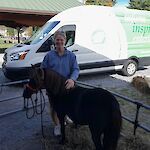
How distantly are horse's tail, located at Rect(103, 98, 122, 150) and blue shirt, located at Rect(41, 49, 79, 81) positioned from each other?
107 centimetres

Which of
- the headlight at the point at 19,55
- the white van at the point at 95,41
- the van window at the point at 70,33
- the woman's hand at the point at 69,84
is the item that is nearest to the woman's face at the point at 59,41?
the woman's hand at the point at 69,84

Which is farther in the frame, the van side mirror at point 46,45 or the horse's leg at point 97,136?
the van side mirror at point 46,45

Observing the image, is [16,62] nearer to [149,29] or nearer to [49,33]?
[49,33]

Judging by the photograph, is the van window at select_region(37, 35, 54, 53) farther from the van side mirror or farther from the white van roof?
the white van roof

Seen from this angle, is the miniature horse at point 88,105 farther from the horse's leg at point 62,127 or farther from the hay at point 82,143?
the hay at point 82,143

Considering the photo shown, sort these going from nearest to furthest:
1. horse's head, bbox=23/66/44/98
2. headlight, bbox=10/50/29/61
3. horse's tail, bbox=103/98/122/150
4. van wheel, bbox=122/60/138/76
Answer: horse's tail, bbox=103/98/122/150, horse's head, bbox=23/66/44/98, headlight, bbox=10/50/29/61, van wheel, bbox=122/60/138/76

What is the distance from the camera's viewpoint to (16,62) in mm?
9742

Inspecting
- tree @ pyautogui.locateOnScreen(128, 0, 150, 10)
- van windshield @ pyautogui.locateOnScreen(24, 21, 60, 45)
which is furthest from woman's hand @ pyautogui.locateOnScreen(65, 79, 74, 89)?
tree @ pyautogui.locateOnScreen(128, 0, 150, 10)

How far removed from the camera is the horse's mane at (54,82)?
4.43 m

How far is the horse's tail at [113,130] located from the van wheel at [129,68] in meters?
7.87

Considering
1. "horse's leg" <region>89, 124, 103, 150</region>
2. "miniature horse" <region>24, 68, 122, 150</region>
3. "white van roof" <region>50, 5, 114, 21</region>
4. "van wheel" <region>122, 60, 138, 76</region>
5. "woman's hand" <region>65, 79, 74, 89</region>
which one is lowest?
"van wheel" <region>122, 60, 138, 76</region>

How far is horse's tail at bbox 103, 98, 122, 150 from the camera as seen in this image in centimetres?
402

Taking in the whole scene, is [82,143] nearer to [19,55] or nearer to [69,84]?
[69,84]

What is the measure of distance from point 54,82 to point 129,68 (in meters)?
7.91
